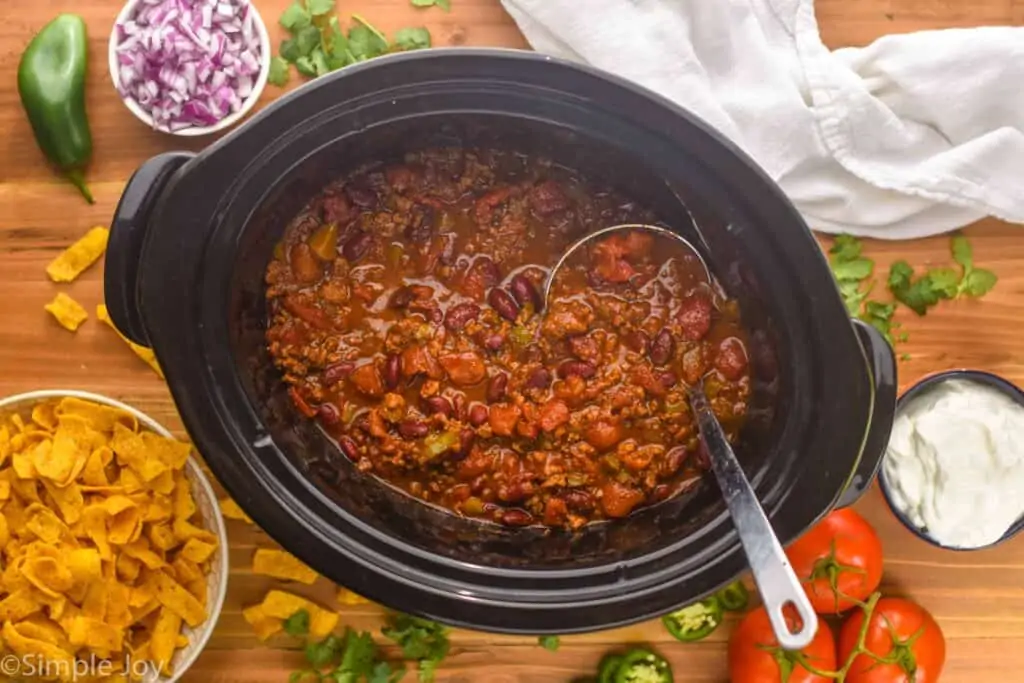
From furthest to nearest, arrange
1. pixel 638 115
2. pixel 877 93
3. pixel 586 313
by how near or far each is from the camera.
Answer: pixel 877 93 → pixel 586 313 → pixel 638 115

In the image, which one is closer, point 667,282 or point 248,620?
point 667,282

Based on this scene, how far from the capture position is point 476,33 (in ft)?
7.70

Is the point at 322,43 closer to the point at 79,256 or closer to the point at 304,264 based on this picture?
the point at 304,264

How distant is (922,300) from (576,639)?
44.9 inches

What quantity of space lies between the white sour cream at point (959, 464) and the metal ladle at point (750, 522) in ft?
A: 1.60

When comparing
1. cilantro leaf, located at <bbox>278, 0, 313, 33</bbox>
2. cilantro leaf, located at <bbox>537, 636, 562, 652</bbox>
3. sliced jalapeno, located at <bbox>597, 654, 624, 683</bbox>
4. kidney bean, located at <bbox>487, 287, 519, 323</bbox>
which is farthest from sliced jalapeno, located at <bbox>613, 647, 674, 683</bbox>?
cilantro leaf, located at <bbox>278, 0, 313, 33</bbox>

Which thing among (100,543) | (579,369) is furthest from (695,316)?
(100,543)

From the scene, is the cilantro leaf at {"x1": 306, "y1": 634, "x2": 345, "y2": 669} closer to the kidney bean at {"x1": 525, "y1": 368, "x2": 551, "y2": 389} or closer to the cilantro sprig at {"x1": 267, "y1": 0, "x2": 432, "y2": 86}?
the kidney bean at {"x1": 525, "y1": 368, "x2": 551, "y2": 389}

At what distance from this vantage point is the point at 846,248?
7.72 feet

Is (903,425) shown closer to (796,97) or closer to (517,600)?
(796,97)

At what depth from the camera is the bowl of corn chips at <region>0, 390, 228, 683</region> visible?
85.6 inches

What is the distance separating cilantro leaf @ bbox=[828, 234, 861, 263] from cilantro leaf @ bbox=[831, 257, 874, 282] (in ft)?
0.04

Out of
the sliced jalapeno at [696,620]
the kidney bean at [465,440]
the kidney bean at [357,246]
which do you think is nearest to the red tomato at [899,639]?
the sliced jalapeno at [696,620]

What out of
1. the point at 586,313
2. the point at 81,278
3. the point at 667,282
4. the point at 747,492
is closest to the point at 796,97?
the point at 667,282
